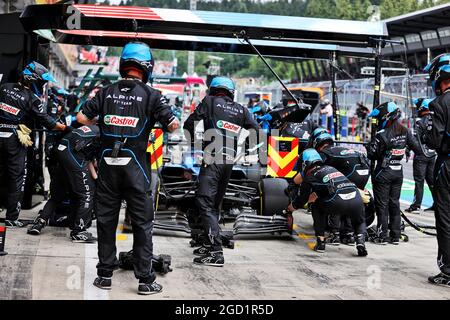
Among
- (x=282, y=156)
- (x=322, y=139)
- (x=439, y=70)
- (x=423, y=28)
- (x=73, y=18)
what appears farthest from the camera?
(x=423, y=28)

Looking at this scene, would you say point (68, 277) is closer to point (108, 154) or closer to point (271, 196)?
point (108, 154)

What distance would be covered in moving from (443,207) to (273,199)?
2895 millimetres

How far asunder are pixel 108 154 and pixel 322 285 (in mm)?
2400

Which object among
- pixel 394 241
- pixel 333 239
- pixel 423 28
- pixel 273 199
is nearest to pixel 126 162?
pixel 273 199

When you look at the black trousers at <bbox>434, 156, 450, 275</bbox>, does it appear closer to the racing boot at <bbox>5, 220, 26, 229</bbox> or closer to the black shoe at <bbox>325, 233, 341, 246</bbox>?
the black shoe at <bbox>325, 233, 341, 246</bbox>

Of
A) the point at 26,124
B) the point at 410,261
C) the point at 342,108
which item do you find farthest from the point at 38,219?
the point at 342,108

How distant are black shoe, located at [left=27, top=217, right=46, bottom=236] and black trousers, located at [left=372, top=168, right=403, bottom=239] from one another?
4560 millimetres

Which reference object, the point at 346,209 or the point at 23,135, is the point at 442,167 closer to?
the point at 346,209

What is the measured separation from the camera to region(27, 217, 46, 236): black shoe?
309 inches

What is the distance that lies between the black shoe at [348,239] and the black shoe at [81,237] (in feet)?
11.1

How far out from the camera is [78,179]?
792cm

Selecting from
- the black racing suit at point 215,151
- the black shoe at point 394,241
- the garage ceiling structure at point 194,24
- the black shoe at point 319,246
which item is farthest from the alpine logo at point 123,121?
the black shoe at point 394,241

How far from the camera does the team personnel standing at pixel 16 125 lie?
27.1 ft

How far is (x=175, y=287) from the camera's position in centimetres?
568
